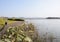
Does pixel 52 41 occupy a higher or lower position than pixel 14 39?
lower

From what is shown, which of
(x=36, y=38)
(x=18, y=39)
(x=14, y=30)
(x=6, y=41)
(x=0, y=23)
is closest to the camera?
(x=6, y=41)

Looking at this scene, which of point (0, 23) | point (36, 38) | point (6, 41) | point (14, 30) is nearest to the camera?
point (6, 41)

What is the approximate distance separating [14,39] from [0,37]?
0.55 meters

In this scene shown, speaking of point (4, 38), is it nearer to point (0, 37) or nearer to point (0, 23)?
point (0, 37)

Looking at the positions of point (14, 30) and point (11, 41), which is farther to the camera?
point (14, 30)

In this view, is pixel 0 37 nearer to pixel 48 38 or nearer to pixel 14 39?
pixel 14 39

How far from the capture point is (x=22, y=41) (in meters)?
6.38

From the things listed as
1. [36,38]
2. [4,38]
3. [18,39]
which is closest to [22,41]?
[18,39]

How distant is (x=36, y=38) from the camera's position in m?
8.27

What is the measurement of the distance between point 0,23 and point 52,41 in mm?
2873

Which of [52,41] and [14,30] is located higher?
[14,30]

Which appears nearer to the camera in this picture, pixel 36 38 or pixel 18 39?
pixel 18 39

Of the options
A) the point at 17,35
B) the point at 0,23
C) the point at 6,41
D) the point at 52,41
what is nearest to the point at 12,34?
the point at 17,35

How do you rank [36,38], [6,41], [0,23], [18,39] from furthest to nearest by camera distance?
1. [0,23]
2. [36,38]
3. [18,39]
4. [6,41]
